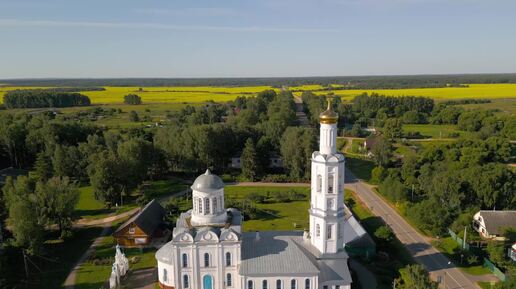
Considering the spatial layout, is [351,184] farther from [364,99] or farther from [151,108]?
[151,108]

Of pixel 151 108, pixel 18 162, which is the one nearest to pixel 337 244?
pixel 18 162

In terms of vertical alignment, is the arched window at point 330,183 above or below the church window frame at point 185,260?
above

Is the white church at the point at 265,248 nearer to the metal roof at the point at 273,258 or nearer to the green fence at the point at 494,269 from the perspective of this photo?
the metal roof at the point at 273,258

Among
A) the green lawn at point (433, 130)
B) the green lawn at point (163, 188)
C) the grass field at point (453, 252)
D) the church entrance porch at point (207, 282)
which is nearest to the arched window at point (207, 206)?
the church entrance porch at point (207, 282)

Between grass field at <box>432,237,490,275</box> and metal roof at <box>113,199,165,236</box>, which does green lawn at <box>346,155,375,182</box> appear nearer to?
grass field at <box>432,237,490,275</box>

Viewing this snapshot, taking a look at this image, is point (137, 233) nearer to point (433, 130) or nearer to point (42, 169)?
point (42, 169)

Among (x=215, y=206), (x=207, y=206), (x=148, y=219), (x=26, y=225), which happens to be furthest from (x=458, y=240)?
(x=26, y=225)
